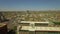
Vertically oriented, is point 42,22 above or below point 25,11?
below

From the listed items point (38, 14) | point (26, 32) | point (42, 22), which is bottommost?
point (26, 32)

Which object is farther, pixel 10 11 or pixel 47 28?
pixel 10 11

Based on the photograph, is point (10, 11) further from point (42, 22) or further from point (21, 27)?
point (42, 22)

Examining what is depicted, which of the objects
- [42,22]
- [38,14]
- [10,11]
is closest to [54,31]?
[42,22]

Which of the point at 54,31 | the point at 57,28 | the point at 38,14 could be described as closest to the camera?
the point at 54,31

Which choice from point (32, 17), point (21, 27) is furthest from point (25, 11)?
point (21, 27)

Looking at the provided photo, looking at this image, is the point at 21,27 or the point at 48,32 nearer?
the point at 48,32

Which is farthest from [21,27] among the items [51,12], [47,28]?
[51,12]

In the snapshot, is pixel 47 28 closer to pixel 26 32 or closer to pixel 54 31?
pixel 54 31

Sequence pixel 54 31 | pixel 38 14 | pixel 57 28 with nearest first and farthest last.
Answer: pixel 54 31
pixel 57 28
pixel 38 14
